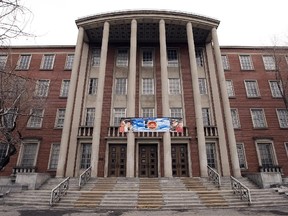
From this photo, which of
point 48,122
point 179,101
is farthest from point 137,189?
point 48,122

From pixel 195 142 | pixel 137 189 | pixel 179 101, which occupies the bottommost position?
pixel 137 189

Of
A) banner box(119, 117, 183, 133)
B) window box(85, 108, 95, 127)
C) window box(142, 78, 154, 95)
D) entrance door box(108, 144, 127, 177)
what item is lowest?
entrance door box(108, 144, 127, 177)

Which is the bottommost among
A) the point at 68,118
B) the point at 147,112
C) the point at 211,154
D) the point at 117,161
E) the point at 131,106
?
the point at 117,161

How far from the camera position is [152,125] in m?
16.8

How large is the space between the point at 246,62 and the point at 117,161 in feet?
64.0

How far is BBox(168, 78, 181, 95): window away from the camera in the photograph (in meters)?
21.7

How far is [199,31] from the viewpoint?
2284cm

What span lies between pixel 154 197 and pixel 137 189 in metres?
1.78

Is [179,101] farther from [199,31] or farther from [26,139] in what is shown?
[26,139]

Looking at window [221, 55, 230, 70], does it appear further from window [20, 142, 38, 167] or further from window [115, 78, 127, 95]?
window [20, 142, 38, 167]

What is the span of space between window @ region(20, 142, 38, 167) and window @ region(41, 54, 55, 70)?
9279 millimetres

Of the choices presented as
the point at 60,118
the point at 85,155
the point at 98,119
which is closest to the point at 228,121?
the point at 98,119

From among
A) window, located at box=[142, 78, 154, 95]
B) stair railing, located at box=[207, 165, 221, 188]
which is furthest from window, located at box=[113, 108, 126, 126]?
stair railing, located at box=[207, 165, 221, 188]

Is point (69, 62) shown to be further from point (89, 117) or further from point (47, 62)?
point (89, 117)
